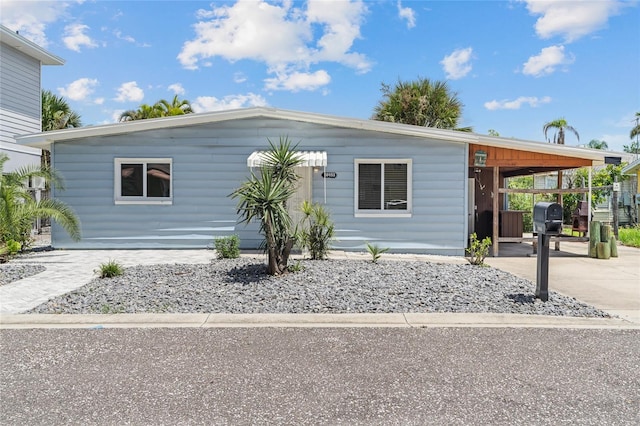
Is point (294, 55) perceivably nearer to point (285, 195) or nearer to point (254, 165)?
point (254, 165)

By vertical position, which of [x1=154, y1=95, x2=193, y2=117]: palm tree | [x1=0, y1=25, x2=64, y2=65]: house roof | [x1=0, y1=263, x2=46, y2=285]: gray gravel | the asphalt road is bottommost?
the asphalt road

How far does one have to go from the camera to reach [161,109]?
28188 mm

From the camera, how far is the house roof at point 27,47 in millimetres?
15555

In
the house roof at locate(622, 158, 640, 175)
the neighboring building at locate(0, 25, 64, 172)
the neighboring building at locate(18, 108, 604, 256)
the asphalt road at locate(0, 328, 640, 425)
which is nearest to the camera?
the asphalt road at locate(0, 328, 640, 425)

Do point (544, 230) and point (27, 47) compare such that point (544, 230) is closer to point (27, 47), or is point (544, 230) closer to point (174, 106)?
point (27, 47)

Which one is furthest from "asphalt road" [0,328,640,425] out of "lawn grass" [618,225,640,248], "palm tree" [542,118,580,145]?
"palm tree" [542,118,580,145]

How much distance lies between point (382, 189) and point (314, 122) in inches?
93.8

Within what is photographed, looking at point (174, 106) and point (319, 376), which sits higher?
point (174, 106)

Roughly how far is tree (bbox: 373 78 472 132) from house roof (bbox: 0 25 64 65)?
45.9 ft

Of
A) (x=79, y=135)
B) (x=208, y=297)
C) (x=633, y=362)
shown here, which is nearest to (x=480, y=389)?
(x=633, y=362)

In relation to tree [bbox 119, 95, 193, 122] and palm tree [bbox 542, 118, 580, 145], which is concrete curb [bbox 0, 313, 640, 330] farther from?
palm tree [bbox 542, 118, 580, 145]

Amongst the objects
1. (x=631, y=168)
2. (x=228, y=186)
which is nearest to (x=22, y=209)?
(x=228, y=186)

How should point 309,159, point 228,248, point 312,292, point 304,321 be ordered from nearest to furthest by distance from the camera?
point 304,321 → point 312,292 → point 228,248 → point 309,159

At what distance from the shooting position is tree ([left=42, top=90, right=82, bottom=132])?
22094 mm
